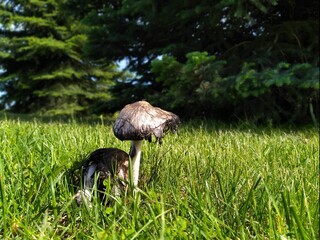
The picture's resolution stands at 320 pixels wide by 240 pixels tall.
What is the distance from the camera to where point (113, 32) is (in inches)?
268

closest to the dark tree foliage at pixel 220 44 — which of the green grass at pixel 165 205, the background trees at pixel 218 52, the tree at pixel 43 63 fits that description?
the background trees at pixel 218 52

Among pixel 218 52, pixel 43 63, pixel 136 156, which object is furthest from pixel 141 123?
pixel 43 63

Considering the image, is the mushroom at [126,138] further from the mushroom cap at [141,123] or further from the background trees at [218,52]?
the background trees at [218,52]

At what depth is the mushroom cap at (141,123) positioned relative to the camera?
166cm

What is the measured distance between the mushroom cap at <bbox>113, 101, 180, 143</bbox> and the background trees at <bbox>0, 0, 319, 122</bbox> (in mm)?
3145

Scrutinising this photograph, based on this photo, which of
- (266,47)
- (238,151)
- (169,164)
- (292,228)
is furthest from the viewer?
(266,47)

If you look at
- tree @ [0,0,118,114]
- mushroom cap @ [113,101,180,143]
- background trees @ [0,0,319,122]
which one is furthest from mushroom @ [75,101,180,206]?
tree @ [0,0,118,114]

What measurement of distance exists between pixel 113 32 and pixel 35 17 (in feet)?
36.7

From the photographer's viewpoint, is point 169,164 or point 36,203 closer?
point 36,203

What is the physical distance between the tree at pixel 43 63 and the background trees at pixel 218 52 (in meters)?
8.99

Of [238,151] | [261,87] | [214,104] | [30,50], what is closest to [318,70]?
[261,87]

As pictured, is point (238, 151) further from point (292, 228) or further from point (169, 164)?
point (292, 228)

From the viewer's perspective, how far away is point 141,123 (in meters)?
1.66

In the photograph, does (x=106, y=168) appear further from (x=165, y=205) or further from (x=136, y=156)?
(x=165, y=205)
